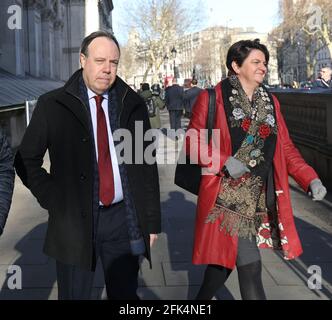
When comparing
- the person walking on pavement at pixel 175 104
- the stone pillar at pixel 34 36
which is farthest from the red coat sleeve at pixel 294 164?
the stone pillar at pixel 34 36

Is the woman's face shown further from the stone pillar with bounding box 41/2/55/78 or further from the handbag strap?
the stone pillar with bounding box 41/2/55/78

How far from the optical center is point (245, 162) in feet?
11.7

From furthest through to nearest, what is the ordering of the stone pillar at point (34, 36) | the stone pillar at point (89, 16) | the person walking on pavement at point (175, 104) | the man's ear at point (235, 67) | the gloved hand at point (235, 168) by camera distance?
the stone pillar at point (89, 16), the stone pillar at point (34, 36), the person walking on pavement at point (175, 104), the man's ear at point (235, 67), the gloved hand at point (235, 168)

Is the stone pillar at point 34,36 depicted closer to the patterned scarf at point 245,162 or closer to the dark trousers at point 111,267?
the patterned scarf at point 245,162

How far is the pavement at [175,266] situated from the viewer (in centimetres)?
472

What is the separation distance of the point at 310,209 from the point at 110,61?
558 centimetres

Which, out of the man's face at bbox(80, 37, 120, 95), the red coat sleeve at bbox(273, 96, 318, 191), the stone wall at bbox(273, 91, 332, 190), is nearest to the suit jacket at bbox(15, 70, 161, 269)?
the man's face at bbox(80, 37, 120, 95)

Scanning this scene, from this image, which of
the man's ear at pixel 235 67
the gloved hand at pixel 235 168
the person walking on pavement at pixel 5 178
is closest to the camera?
the person walking on pavement at pixel 5 178

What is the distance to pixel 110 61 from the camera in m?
3.08

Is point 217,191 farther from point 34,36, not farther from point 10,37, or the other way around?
point 34,36

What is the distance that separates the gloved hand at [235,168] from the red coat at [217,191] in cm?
9

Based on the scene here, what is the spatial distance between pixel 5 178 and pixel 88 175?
60cm

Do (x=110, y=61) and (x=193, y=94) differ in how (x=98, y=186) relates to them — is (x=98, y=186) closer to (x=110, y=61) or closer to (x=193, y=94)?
(x=110, y=61)

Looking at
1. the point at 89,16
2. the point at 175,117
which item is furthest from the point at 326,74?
the point at 89,16
